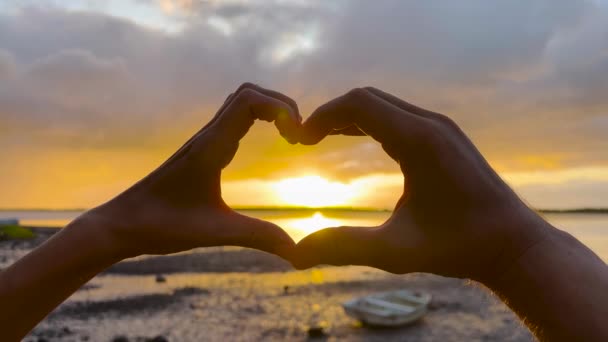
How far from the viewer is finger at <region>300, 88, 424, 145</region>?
1997 millimetres

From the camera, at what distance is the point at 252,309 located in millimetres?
22109

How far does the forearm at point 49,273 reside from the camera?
1925 mm

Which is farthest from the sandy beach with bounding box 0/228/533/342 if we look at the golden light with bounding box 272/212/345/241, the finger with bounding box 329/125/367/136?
the finger with bounding box 329/125/367/136

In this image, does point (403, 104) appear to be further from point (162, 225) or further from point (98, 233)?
point (98, 233)

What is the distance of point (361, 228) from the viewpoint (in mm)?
2029

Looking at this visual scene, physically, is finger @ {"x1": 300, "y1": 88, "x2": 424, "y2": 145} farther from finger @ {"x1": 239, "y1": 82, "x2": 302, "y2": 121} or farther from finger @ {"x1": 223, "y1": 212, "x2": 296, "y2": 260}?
→ finger @ {"x1": 223, "y1": 212, "x2": 296, "y2": 260}

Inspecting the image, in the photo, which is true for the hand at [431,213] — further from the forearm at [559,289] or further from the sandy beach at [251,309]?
the sandy beach at [251,309]

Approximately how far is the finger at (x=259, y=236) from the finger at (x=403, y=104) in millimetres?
675

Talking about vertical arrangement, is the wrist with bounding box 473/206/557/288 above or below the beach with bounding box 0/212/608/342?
above

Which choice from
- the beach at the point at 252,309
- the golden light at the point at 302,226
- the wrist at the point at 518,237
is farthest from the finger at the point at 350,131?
the golden light at the point at 302,226

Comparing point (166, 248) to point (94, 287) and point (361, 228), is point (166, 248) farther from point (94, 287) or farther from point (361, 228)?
point (94, 287)

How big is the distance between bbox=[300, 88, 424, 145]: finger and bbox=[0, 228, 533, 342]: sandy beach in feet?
53.8

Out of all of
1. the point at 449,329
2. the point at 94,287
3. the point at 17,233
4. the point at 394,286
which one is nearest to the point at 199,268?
the point at 94,287

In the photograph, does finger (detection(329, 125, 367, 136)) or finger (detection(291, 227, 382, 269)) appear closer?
finger (detection(291, 227, 382, 269))
